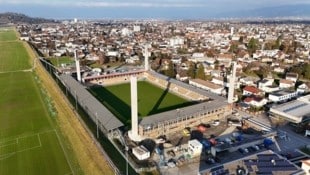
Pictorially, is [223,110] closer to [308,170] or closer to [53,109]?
[308,170]

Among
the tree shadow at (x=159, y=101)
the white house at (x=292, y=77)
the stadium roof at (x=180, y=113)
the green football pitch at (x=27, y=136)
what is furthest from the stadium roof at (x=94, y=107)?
the white house at (x=292, y=77)

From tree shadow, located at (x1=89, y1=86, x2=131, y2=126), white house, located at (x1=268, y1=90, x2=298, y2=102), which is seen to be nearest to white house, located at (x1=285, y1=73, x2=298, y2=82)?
white house, located at (x1=268, y1=90, x2=298, y2=102)

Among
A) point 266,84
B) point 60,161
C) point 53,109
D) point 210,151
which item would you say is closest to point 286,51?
point 266,84

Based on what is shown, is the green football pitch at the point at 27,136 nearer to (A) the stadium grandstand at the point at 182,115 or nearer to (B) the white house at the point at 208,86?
(A) the stadium grandstand at the point at 182,115

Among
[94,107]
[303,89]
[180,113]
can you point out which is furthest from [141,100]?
[303,89]

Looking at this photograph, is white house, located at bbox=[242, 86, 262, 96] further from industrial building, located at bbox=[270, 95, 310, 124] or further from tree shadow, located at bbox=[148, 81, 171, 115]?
tree shadow, located at bbox=[148, 81, 171, 115]
